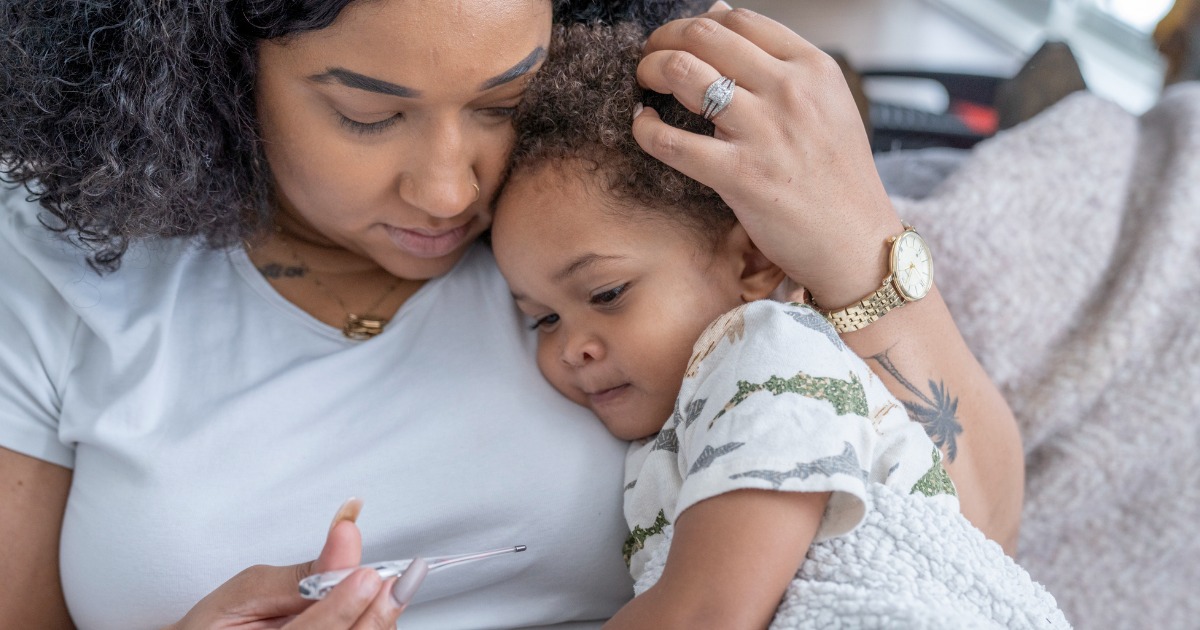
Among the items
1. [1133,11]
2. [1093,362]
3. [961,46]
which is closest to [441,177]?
[1093,362]

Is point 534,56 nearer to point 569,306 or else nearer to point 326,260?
point 569,306

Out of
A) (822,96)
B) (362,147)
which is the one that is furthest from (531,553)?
(822,96)

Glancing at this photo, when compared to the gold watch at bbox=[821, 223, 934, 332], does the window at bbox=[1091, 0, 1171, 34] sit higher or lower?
lower

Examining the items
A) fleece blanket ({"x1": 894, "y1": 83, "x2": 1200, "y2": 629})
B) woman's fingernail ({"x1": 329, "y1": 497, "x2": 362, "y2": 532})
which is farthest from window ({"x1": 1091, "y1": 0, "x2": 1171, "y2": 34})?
woman's fingernail ({"x1": 329, "y1": 497, "x2": 362, "y2": 532})

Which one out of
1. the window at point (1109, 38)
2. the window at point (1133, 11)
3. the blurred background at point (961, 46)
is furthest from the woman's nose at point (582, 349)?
the window at point (1133, 11)

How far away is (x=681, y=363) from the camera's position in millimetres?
1344

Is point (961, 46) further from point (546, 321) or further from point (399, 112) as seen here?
point (399, 112)

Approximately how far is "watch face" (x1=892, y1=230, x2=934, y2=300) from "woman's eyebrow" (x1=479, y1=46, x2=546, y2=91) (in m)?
0.49

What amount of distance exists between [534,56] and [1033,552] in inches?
42.8

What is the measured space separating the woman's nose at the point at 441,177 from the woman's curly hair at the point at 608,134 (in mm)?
107

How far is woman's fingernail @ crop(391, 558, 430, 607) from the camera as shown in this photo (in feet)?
3.24

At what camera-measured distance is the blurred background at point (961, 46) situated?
2.34 metres

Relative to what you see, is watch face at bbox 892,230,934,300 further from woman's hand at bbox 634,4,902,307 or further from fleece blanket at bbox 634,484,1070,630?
fleece blanket at bbox 634,484,1070,630

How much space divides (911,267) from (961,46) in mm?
3937
